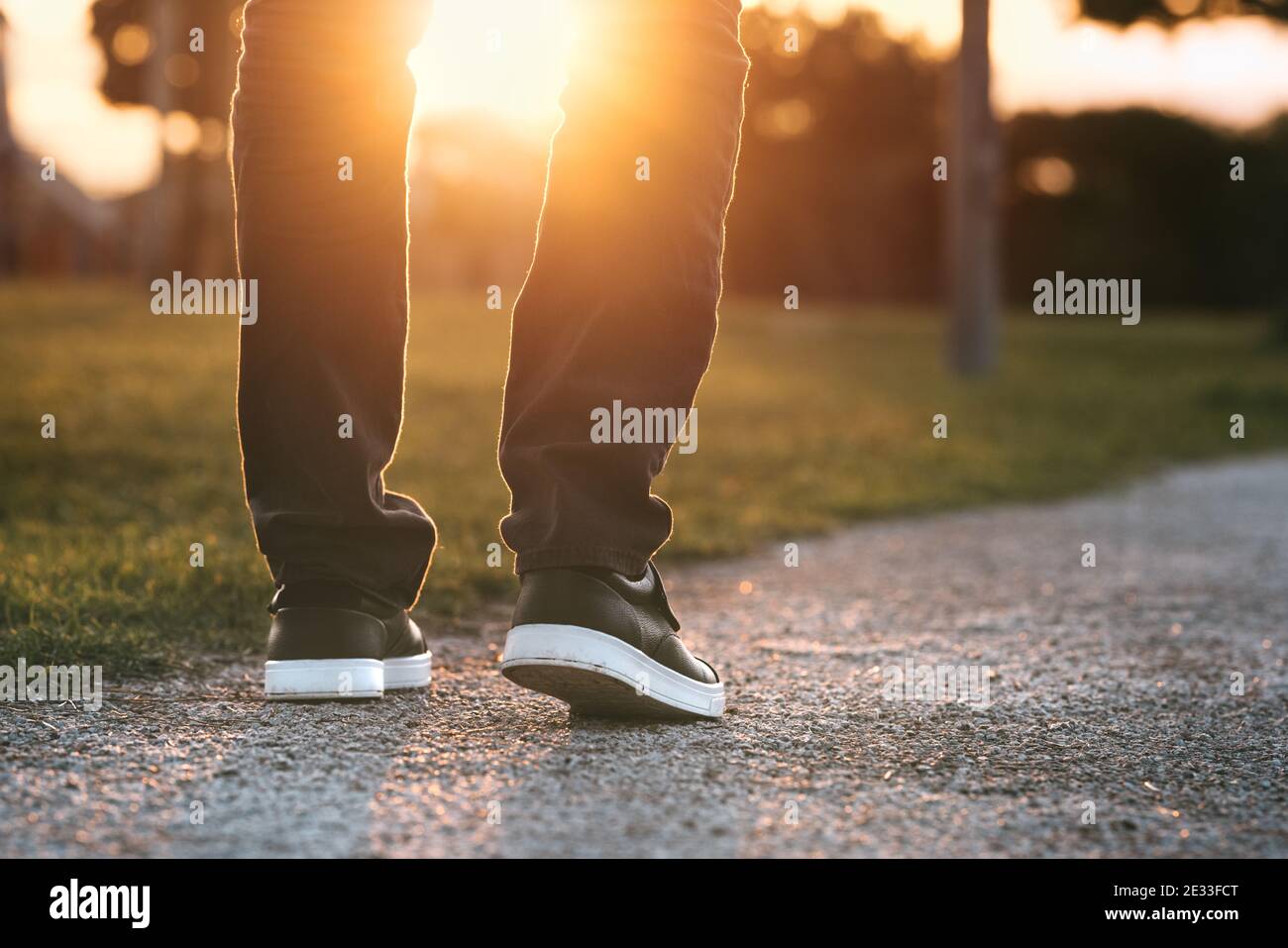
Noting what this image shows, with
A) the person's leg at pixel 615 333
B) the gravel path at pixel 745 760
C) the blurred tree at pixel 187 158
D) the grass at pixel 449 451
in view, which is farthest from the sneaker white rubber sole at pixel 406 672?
the blurred tree at pixel 187 158

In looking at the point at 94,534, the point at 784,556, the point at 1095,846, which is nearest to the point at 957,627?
the point at 784,556

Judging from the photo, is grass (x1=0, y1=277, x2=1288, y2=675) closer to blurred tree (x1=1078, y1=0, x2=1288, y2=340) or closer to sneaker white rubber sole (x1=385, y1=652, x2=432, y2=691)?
sneaker white rubber sole (x1=385, y1=652, x2=432, y2=691)

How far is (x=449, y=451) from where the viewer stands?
473 centimetres

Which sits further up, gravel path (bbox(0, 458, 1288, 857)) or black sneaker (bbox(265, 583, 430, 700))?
black sneaker (bbox(265, 583, 430, 700))

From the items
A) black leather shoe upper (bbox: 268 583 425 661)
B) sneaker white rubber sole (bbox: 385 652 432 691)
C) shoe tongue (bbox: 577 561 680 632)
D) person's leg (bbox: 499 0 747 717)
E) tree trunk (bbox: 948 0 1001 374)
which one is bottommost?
sneaker white rubber sole (bbox: 385 652 432 691)

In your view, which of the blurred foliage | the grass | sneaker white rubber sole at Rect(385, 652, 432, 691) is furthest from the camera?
the blurred foliage

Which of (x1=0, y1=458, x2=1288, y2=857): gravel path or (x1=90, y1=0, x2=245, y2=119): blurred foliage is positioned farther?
(x1=90, y1=0, x2=245, y2=119): blurred foliage

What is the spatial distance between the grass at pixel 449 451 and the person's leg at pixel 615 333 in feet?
2.39

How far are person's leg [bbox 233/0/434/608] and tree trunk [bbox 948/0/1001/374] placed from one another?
858 cm

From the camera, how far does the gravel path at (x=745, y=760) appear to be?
1.13 metres

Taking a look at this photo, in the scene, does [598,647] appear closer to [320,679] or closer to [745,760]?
[745,760]

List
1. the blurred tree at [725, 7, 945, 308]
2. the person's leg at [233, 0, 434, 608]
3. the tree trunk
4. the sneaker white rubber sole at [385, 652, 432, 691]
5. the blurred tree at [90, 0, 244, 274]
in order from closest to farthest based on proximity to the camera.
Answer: the person's leg at [233, 0, 434, 608], the sneaker white rubber sole at [385, 652, 432, 691], the tree trunk, the blurred tree at [90, 0, 244, 274], the blurred tree at [725, 7, 945, 308]

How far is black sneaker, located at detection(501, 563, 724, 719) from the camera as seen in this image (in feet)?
4.61

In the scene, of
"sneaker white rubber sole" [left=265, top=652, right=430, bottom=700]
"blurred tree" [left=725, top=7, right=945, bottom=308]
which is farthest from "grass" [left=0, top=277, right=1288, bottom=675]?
"blurred tree" [left=725, top=7, right=945, bottom=308]
